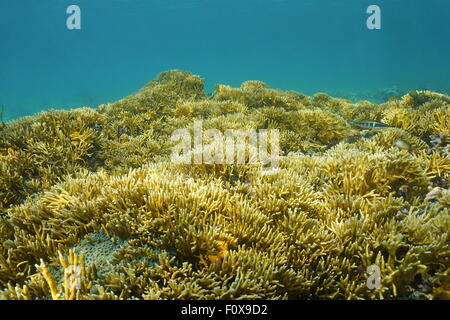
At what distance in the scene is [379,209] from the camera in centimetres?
291

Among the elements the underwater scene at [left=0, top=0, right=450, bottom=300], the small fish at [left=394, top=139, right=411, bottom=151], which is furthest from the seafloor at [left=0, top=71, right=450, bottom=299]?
the small fish at [left=394, top=139, right=411, bottom=151]

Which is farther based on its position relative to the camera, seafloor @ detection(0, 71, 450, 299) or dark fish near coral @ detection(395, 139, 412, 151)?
dark fish near coral @ detection(395, 139, 412, 151)

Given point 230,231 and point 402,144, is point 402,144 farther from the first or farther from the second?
point 230,231

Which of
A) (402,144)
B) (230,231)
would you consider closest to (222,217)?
(230,231)

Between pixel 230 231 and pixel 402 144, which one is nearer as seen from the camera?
Answer: pixel 230 231

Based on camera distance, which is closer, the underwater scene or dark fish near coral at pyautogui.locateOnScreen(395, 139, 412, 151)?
the underwater scene

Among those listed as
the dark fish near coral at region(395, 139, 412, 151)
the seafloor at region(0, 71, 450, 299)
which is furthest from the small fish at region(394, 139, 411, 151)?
the seafloor at region(0, 71, 450, 299)

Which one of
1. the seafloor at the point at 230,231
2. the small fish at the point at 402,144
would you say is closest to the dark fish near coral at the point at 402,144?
the small fish at the point at 402,144

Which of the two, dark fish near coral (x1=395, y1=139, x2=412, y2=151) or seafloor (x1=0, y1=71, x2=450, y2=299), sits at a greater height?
dark fish near coral (x1=395, y1=139, x2=412, y2=151)

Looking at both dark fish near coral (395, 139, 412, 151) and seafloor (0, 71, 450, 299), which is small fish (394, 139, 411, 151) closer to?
dark fish near coral (395, 139, 412, 151)

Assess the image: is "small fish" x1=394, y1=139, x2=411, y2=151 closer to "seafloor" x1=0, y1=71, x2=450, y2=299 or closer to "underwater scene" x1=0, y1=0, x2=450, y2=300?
"underwater scene" x1=0, y1=0, x2=450, y2=300

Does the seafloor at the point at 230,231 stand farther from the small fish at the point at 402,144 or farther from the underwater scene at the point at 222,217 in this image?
the small fish at the point at 402,144

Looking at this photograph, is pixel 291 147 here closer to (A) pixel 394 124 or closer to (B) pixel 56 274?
(A) pixel 394 124

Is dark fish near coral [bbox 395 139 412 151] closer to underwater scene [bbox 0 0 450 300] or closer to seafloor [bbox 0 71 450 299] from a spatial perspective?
underwater scene [bbox 0 0 450 300]
